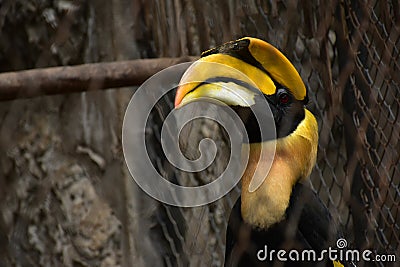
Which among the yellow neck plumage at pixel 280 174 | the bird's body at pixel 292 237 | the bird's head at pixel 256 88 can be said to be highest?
the bird's head at pixel 256 88

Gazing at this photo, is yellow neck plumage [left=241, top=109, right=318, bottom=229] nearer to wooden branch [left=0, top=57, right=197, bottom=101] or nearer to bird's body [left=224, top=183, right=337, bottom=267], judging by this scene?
bird's body [left=224, top=183, right=337, bottom=267]

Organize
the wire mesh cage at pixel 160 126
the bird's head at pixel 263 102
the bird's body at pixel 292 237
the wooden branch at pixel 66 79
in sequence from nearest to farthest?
1. the wooden branch at pixel 66 79
2. the bird's head at pixel 263 102
3. the bird's body at pixel 292 237
4. the wire mesh cage at pixel 160 126

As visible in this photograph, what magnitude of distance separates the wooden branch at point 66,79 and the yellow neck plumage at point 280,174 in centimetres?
31

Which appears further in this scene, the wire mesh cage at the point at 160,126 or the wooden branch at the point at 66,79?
the wire mesh cage at the point at 160,126

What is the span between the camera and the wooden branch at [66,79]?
1130mm

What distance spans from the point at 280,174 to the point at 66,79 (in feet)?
1.40

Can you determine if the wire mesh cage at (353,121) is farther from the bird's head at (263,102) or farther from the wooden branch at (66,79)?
the wooden branch at (66,79)

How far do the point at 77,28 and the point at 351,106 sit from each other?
622mm

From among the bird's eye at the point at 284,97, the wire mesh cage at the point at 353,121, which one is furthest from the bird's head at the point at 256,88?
the wire mesh cage at the point at 353,121

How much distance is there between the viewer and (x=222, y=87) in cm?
125

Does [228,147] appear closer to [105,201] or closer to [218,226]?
[218,226]

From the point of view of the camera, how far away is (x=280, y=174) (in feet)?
4.58

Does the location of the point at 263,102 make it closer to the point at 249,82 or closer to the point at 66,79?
the point at 249,82

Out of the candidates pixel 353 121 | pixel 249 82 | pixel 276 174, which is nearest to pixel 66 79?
pixel 249 82
